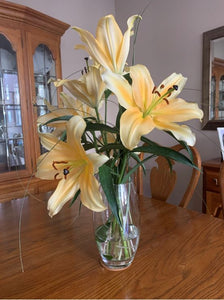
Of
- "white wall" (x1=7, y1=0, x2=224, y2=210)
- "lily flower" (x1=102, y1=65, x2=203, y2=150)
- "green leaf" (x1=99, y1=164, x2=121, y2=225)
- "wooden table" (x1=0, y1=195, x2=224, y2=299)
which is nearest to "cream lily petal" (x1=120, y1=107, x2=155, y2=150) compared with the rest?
"lily flower" (x1=102, y1=65, x2=203, y2=150)

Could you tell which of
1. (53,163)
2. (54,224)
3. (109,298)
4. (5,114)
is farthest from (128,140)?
(5,114)

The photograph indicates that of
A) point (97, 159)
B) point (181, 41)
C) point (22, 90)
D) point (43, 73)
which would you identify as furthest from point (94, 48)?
point (181, 41)

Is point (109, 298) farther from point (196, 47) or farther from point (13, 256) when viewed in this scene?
point (196, 47)

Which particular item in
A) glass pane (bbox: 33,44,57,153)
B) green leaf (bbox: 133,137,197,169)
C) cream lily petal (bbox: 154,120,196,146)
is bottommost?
green leaf (bbox: 133,137,197,169)

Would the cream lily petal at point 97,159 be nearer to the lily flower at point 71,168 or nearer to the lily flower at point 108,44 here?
the lily flower at point 71,168

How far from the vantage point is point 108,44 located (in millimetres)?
533

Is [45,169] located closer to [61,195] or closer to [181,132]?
[61,195]

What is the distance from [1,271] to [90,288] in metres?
0.27

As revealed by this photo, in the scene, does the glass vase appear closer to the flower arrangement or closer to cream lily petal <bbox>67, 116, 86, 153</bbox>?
the flower arrangement

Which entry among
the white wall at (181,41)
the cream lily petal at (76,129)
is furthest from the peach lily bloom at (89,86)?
the white wall at (181,41)

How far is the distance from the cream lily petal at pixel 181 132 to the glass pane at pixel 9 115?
1.65 metres

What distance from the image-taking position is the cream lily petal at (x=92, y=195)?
0.47 metres

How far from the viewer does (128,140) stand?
43 cm

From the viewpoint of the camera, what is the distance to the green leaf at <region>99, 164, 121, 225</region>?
1.61 feet
